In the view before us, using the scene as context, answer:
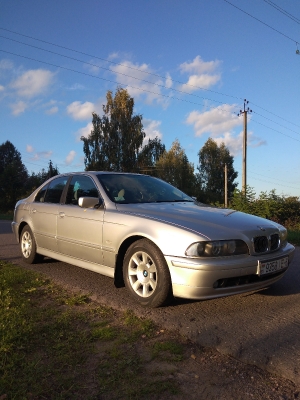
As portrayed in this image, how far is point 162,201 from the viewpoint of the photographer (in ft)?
→ 15.9

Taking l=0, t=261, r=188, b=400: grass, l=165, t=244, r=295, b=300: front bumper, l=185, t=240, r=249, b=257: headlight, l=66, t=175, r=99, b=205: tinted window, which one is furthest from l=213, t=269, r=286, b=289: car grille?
l=66, t=175, r=99, b=205: tinted window

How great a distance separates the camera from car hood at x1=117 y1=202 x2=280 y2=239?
356 centimetres

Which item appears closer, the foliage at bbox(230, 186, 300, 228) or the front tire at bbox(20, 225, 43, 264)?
the front tire at bbox(20, 225, 43, 264)

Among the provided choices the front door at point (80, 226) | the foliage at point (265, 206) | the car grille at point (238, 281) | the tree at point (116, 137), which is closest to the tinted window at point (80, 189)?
the front door at point (80, 226)

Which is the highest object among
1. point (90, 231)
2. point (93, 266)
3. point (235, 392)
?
point (90, 231)

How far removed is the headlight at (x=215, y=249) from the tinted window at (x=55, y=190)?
2.80 m

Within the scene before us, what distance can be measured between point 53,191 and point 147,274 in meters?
2.68

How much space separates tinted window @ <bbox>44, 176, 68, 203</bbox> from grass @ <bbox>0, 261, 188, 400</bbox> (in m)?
1.97

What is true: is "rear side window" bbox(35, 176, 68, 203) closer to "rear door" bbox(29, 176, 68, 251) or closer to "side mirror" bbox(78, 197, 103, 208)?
"rear door" bbox(29, 176, 68, 251)

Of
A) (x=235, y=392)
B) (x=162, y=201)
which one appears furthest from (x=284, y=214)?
(x=235, y=392)

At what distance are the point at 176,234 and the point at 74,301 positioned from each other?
1.35 m

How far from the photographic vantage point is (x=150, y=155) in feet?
138

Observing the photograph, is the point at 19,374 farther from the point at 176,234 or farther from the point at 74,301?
the point at 176,234

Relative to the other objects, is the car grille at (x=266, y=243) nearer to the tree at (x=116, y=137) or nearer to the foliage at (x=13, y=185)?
the tree at (x=116, y=137)
